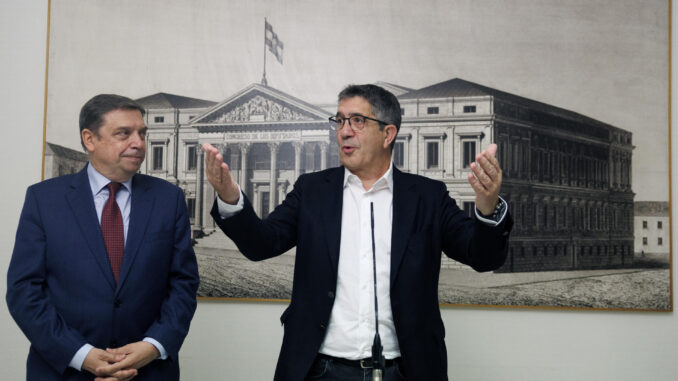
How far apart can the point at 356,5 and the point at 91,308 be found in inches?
94.6

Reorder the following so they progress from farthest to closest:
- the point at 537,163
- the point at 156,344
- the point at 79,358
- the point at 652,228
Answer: the point at 537,163 → the point at 652,228 → the point at 156,344 → the point at 79,358

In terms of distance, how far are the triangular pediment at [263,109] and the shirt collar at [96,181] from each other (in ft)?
4.60

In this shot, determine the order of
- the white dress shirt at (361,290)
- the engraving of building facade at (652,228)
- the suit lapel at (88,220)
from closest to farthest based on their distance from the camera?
the white dress shirt at (361,290), the suit lapel at (88,220), the engraving of building facade at (652,228)

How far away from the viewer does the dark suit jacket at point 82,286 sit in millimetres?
1978

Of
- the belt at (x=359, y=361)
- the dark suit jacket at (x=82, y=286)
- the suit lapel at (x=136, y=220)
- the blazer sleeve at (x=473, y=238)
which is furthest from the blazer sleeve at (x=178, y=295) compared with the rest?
the blazer sleeve at (x=473, y=238)

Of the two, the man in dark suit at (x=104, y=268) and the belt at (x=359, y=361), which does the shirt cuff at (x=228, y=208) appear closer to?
the man in dark suit at (x=104, y=268)

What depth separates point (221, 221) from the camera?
1875mm

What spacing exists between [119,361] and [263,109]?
1.92 meters

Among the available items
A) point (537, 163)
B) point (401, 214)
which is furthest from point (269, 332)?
point (537, 163)

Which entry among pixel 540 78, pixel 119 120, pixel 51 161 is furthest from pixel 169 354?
pixel 540 78

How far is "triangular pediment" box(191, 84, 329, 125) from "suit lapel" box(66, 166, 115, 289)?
148 centimetres

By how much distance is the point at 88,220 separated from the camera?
208cm

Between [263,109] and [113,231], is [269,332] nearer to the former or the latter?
[263,109]

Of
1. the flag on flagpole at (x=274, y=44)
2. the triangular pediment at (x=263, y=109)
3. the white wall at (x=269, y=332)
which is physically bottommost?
the white wall at (x=269, y=332)
